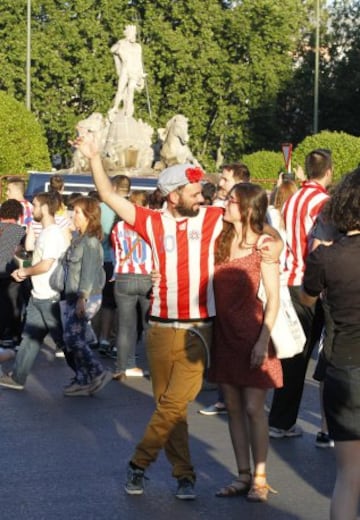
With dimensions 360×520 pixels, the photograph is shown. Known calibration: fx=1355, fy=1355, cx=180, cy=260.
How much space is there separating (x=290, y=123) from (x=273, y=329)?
188 feet

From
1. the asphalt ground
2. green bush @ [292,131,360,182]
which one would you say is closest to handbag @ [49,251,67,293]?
the asphalt ground

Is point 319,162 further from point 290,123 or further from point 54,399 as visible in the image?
point 290,123

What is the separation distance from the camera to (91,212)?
441 inches

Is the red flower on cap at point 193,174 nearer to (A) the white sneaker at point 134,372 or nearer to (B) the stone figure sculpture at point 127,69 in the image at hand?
(A) the white sneaker at point 134,372

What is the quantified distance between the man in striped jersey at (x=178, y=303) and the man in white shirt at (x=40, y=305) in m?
4.10

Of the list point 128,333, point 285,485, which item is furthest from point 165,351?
point 128,333

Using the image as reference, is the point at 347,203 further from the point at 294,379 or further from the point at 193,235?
the point at 294,379

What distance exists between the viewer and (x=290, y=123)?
64125mm

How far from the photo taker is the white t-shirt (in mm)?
11492

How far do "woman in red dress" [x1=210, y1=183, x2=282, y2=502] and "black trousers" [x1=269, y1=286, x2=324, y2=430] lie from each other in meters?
1.73

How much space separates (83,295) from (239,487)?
389 cm

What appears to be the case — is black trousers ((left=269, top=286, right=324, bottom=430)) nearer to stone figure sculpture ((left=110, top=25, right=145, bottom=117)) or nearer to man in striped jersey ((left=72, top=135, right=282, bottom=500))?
man in striped jersey ((left=72, top=135, right=282, bottom=500))

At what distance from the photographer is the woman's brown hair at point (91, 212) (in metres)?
11.2

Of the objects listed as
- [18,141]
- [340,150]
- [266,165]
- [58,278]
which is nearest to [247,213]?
[58,278]
